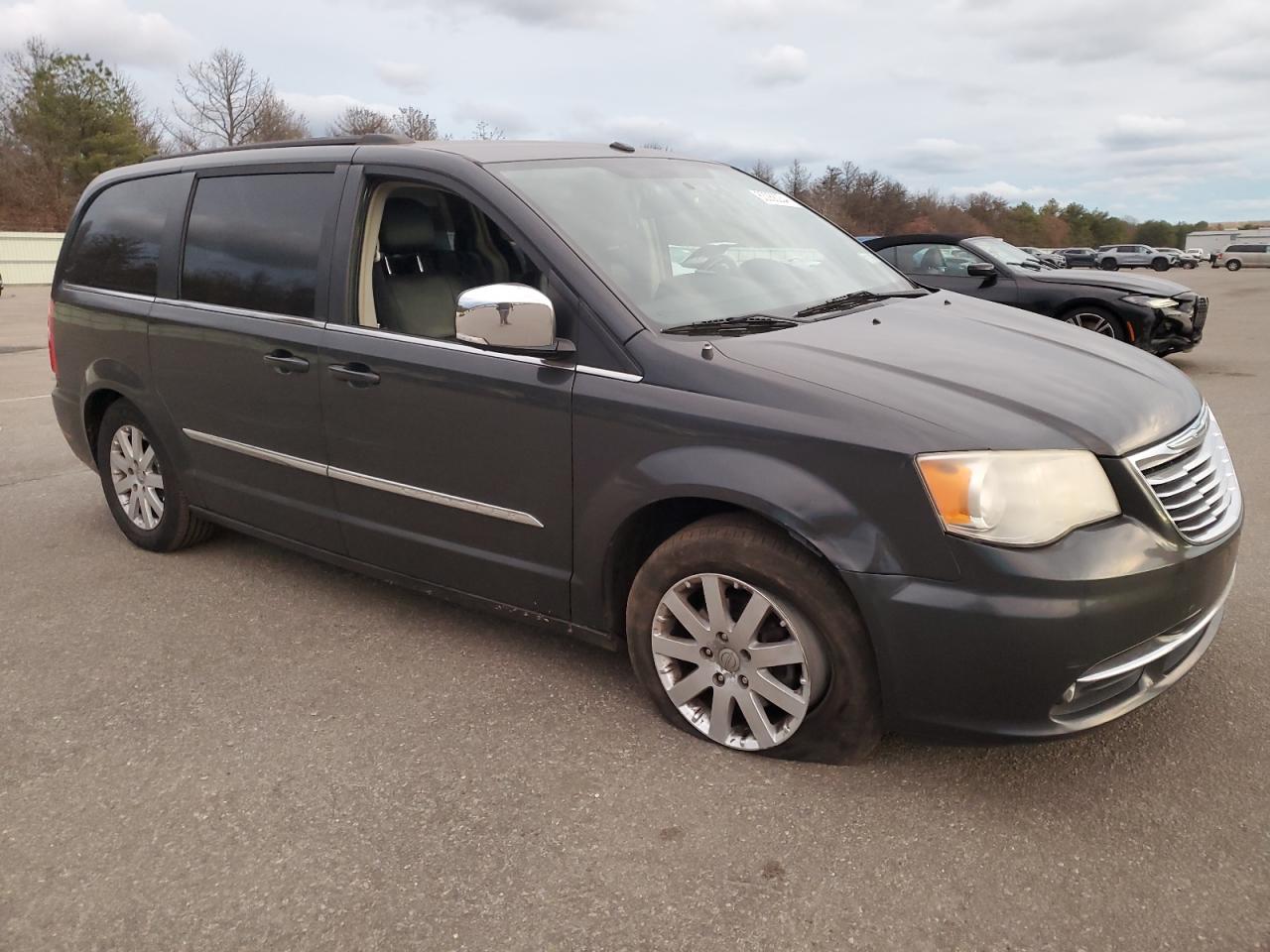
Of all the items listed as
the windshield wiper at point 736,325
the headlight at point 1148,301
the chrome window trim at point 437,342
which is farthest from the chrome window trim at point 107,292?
the headlight at point 1148,301

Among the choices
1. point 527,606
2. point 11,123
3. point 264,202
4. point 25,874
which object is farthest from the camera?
point 11,123

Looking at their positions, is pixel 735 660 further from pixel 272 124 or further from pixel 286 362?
pixel 272 124

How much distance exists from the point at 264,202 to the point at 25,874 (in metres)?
2.43

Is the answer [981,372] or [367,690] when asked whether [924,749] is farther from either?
[367,690]

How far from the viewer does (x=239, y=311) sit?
3812mm

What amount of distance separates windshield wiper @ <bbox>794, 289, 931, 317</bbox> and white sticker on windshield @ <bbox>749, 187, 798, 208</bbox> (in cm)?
64

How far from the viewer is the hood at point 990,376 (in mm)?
2430

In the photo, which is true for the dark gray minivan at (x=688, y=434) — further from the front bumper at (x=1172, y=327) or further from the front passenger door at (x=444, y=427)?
the front bumper at (x=1172, y=327)

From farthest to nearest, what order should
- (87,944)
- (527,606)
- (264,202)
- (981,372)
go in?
(264,202) → (527,606) → (981,372) → (87,944)

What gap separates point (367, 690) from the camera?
130 inches

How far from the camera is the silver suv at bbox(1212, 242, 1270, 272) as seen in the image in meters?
61.8

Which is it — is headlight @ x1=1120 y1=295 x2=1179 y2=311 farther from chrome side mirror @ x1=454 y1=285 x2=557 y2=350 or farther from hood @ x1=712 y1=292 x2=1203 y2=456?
chrome side mirror @ x1=454 y1=285 x2=557 y2=350

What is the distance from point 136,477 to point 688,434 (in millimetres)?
3140

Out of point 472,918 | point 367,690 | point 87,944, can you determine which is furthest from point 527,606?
point 87,944
